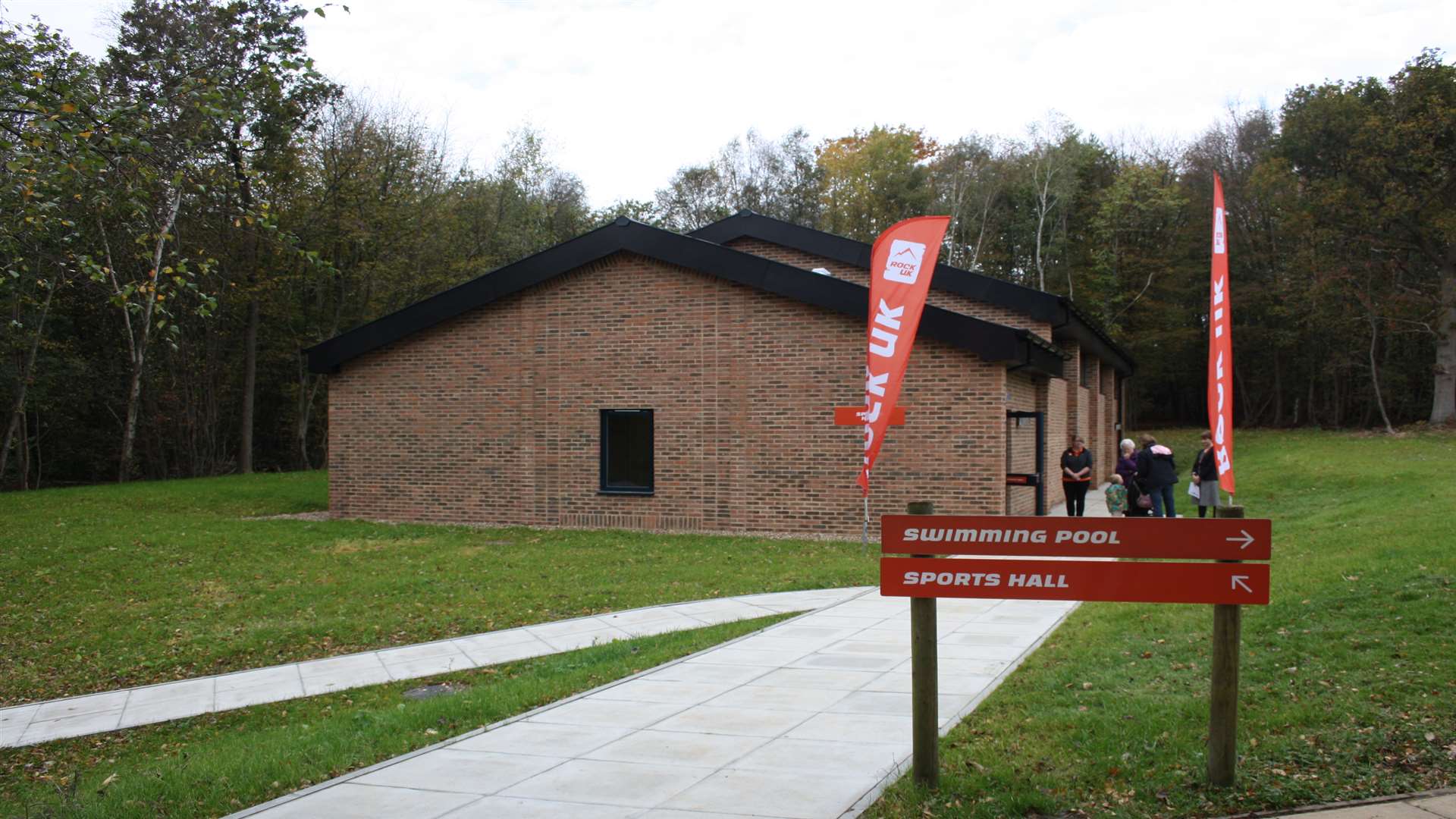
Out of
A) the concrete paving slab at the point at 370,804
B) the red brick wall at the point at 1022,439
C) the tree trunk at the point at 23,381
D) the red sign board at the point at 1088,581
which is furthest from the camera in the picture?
the tree trunk at the point at 23,381

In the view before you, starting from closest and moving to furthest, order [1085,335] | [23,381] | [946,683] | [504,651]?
1. [946,683]
2. [504,651]
3. [1085,335]
4. [23,381]

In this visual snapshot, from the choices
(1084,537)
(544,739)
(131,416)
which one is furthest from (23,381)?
(1084,537)

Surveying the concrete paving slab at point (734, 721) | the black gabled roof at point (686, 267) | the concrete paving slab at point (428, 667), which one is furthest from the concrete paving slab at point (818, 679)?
the black gabled roof at point (686, 267)

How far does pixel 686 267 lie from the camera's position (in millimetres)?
18016

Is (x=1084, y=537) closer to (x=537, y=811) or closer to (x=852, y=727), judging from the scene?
(x=852, y=727)

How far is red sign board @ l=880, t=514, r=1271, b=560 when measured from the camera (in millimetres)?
4738

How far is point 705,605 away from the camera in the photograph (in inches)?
429

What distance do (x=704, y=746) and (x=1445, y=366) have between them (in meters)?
39.2

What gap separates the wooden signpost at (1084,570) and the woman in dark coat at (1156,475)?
39.2 ft

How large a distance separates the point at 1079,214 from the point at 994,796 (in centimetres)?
4941

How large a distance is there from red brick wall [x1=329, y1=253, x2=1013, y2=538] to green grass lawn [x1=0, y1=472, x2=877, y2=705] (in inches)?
43.0

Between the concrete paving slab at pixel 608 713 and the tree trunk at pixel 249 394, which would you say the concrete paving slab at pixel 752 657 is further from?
the tree trunk at pixel 249 394

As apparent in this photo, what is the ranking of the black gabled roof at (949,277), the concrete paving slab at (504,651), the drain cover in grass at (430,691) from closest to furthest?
the drain cover in grass at (430,691)
the concrete paving slab at (504,651)
the black gabled roof at (949,277)

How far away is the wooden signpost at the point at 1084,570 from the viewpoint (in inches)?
186
